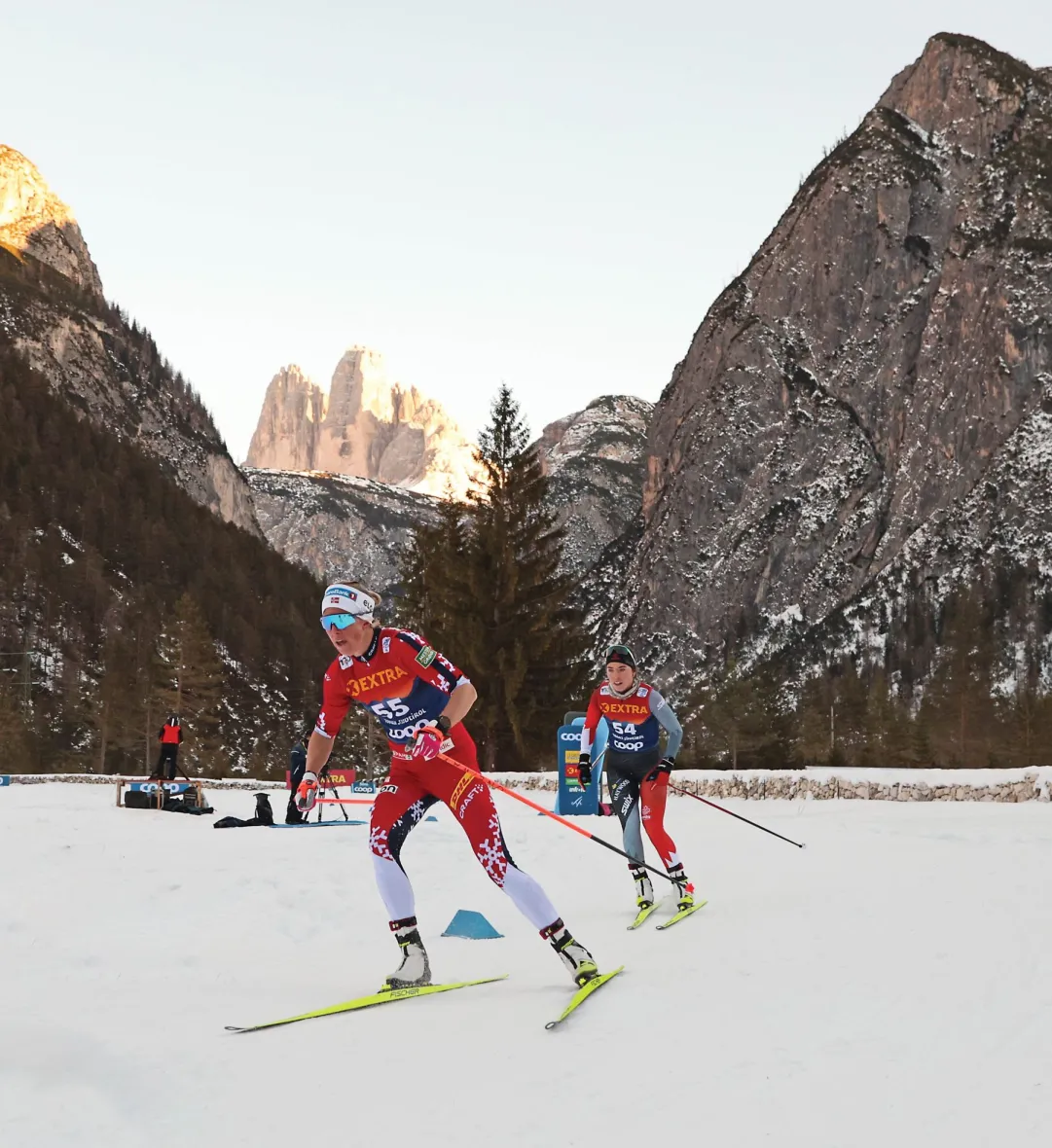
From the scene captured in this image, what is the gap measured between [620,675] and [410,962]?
11.7ft

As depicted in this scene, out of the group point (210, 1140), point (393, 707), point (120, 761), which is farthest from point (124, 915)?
point (120, 761)

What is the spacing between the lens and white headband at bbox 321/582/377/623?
6016 millimetres

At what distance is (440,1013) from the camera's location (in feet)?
17.3

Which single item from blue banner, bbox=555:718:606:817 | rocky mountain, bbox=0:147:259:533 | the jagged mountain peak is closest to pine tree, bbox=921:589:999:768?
blue banner, bbox=555:718:606:817

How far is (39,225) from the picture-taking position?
17812cm

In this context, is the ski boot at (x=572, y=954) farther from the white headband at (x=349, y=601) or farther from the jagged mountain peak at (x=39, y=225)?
the jagged mountain peak at (x=39, y=225)

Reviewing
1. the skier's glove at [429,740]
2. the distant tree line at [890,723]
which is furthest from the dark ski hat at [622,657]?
the distant tree line at [890,723]

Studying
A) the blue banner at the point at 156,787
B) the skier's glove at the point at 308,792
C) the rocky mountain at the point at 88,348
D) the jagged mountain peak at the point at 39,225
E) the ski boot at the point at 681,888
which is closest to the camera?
the skier's glove at the point at 308,792

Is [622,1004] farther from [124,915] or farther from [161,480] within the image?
[161,480]

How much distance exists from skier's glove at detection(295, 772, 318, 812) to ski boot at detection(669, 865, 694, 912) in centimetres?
354

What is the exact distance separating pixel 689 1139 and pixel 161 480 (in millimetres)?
127857

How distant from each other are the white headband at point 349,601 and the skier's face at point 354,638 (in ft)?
0.21

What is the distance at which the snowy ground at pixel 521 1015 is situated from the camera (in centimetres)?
376

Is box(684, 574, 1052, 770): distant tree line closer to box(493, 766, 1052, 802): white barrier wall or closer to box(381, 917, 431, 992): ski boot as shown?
box(493, 766, 1052, 802): white barrier wall
